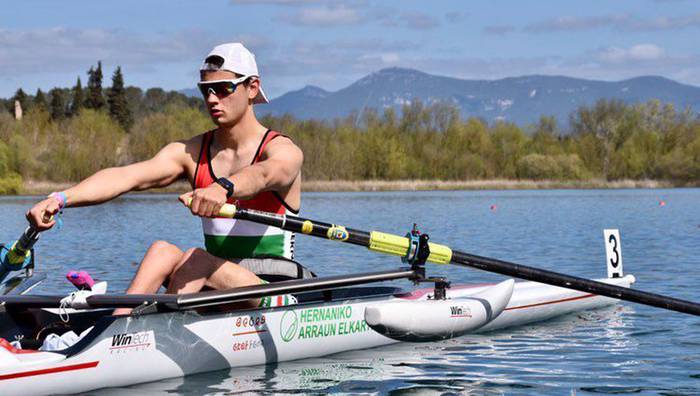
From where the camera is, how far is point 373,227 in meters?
31.8

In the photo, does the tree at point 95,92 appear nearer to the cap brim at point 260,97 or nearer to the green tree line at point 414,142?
the green tree line at point 414,142

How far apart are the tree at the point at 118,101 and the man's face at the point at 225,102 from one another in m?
97.6

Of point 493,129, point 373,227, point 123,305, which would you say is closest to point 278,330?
point 123,305

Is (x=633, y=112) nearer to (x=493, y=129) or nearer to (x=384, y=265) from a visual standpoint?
(x=493, y=129)

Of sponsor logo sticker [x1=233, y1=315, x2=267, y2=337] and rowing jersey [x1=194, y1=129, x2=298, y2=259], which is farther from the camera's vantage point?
sponsor logo sticker [x1=233, y1=315, x2=267, y2=337]

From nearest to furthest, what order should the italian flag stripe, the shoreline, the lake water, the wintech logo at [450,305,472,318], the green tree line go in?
the italian flag stripe → the lake water → the wintech logo at [450,305,472,318] → the green tree line → the shoreline

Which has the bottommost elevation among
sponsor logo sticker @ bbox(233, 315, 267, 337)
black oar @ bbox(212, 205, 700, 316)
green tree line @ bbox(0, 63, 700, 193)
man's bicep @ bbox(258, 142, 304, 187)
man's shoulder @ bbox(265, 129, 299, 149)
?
sponsor logo sticker @ bbox(233, 315, 267, 337)

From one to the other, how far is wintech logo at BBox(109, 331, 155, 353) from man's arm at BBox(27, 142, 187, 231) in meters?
0.86

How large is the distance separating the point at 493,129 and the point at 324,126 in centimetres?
1802

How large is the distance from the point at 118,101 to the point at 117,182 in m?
99.2

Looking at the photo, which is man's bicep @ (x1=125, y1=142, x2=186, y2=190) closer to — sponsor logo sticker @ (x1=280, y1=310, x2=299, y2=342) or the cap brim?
the cap brim

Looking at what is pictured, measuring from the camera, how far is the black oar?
6.08 m

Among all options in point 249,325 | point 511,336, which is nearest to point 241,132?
point 249,325

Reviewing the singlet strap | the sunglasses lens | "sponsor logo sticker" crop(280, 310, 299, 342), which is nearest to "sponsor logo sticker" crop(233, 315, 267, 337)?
"sponsor logo sticker" crop(280, 310, 299, 342)
